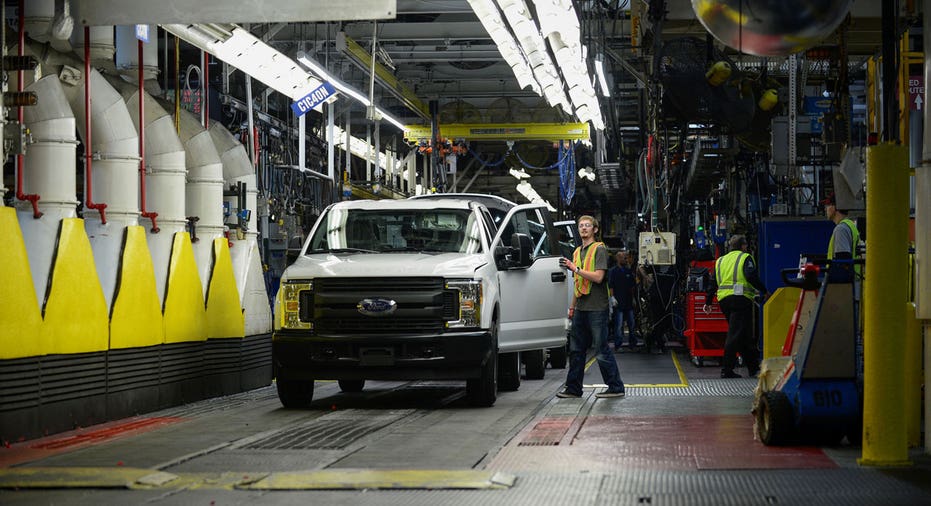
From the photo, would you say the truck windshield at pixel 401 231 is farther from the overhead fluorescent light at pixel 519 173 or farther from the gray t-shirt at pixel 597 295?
the overhead fluorescent light at pixel 519 173


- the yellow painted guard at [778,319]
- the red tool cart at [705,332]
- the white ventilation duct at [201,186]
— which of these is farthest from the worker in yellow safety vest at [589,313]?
the red tool cart at [705,332]

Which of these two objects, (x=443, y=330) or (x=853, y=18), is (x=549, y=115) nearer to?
(x=853, y=18)

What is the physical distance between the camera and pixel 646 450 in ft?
28.0

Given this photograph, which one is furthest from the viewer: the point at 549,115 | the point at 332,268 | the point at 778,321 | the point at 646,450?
the point at 549,115

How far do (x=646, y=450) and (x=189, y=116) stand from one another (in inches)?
293

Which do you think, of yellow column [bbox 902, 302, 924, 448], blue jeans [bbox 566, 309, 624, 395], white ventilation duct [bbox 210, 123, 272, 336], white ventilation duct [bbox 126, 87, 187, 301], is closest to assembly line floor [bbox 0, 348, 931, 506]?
yellow column [bbox 902, 302, 924, 448]

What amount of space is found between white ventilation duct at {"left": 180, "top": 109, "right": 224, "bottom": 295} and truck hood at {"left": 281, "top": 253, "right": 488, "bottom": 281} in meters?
1.61

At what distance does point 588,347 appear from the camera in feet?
42.4

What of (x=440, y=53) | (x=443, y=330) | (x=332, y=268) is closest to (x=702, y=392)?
(x=443, y=330)

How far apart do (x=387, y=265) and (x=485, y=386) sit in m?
1.50

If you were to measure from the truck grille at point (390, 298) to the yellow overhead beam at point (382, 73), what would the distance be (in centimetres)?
692

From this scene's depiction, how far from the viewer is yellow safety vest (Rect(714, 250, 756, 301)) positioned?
1639 centimetres

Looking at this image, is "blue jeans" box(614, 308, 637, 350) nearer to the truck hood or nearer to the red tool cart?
the red tool cart

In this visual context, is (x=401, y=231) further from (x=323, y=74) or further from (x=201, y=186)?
(x=323, y=74)
